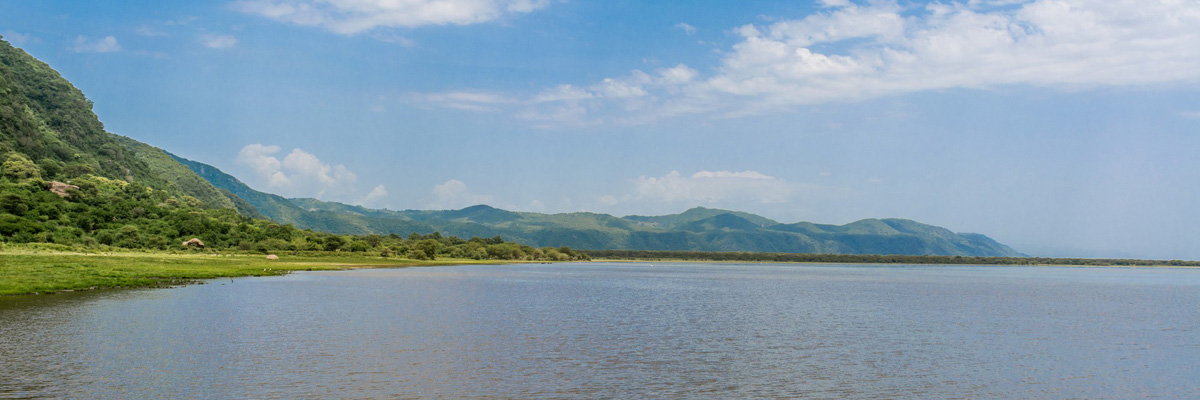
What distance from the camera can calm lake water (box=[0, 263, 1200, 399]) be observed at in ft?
104

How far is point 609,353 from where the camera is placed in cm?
4141

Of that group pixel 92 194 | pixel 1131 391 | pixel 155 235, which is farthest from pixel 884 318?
pixel 92 194

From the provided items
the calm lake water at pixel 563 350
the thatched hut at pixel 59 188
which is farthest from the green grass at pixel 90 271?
the thatched hut at pixel 59 188

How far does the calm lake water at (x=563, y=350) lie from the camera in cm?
3164

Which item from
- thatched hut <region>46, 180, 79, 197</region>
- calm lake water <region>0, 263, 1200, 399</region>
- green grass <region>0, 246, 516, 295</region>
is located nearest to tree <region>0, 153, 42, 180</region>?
thatched hut <region>46, 180, 79, 197</region>

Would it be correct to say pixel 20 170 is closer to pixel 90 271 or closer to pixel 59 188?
pixel 59 188

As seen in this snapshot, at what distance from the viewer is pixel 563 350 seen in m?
42.3

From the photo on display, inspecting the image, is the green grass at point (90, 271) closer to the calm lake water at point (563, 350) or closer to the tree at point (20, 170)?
the calm lake water at point (563, 350)

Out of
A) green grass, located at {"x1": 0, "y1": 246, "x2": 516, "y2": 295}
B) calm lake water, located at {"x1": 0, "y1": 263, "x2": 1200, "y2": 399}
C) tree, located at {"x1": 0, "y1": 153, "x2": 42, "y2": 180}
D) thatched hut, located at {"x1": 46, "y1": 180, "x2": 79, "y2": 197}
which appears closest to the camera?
calm lake water, located at {"x1": 0, "y1": 263, "x2": 1200, "y2": 399}

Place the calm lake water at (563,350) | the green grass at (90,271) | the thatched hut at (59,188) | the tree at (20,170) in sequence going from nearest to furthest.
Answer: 1. the calm lake water at (563,350)
2. the green grass at (90,271)
3. the thatched hut at (59,188)
4. the tree at (20,170)

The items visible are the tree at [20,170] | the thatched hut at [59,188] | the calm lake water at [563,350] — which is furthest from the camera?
the tree at [20,170]

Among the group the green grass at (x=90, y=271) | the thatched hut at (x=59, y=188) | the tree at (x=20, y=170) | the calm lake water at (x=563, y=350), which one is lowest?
the calm lake water at (x=563, y=350)

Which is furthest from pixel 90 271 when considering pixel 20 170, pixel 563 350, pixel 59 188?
pixel 20 170

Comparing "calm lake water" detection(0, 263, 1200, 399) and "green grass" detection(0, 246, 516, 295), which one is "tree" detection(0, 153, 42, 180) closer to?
"green grass" detection(0, 246, 516, 295)
